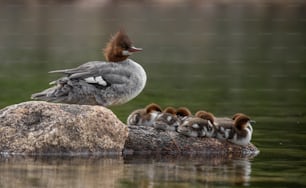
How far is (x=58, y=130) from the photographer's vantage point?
12484 mm

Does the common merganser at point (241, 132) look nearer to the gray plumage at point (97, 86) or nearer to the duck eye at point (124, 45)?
the gray plumage at point (97, 86)

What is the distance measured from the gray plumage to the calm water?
3.02 feet

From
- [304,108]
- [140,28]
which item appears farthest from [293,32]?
[304,108]

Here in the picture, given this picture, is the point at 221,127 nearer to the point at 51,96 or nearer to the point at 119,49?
the point at 119,49

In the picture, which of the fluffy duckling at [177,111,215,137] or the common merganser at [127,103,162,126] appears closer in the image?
the fluffy duckling at [177,111,215,137]

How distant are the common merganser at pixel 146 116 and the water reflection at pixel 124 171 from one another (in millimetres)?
668

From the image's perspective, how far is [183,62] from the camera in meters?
24.0

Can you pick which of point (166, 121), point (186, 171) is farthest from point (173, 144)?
point (186, 171)

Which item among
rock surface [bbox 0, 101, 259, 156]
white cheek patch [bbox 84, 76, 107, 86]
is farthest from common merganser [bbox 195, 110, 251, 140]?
white cheek patch [bbox 84, 76, 107, 86]

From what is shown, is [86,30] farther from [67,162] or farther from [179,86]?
[67,162]

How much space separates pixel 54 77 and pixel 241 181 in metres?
10.4

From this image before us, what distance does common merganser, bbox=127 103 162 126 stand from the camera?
13234 millimetres

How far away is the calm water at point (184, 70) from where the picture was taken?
11516 millimetres

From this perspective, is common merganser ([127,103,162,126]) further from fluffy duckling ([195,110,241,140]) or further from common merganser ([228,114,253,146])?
common merganser ([228,114,253,146])
